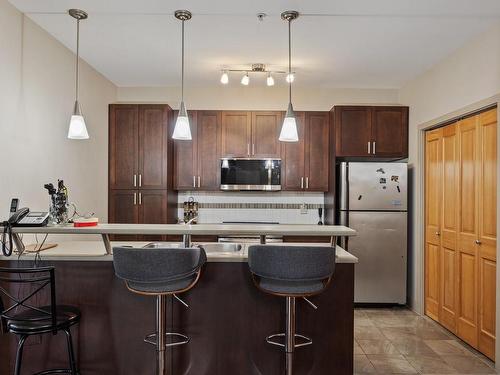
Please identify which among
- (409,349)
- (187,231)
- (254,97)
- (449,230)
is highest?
(254,97)

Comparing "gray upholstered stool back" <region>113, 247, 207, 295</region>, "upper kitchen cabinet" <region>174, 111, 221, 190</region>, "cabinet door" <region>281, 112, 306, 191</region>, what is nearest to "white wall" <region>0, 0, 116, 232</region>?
"upper kitchen cabinet" <region>174, 111, 221, 190</region>

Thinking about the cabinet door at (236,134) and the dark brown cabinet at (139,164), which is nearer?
the dark brown cabinet at (139,164)

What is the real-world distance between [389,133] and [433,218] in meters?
1.12

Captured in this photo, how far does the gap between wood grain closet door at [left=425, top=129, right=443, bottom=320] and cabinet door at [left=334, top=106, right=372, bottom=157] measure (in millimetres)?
663

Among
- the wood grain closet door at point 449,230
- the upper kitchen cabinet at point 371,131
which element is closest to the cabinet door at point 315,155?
the upper kitchen cabinet at point 371,131

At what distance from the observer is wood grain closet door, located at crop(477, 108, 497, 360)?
2.96 metres

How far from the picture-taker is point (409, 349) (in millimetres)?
3240

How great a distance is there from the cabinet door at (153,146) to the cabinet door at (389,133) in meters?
2.48

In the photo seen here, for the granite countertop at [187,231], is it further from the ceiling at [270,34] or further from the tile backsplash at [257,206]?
the tile backsplash at [257,206]

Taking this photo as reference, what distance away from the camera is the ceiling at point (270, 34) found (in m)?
2.70

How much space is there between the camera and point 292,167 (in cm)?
459

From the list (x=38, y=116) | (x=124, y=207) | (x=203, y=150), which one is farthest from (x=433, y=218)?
(x=38, y=116)

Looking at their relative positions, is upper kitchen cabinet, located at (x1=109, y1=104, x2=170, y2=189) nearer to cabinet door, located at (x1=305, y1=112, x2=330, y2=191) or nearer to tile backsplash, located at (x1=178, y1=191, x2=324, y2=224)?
tile backsplash, located at (x1=178, y1=191, x2=324, y2=224)

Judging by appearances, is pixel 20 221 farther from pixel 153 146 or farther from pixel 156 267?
pixel 153 146
